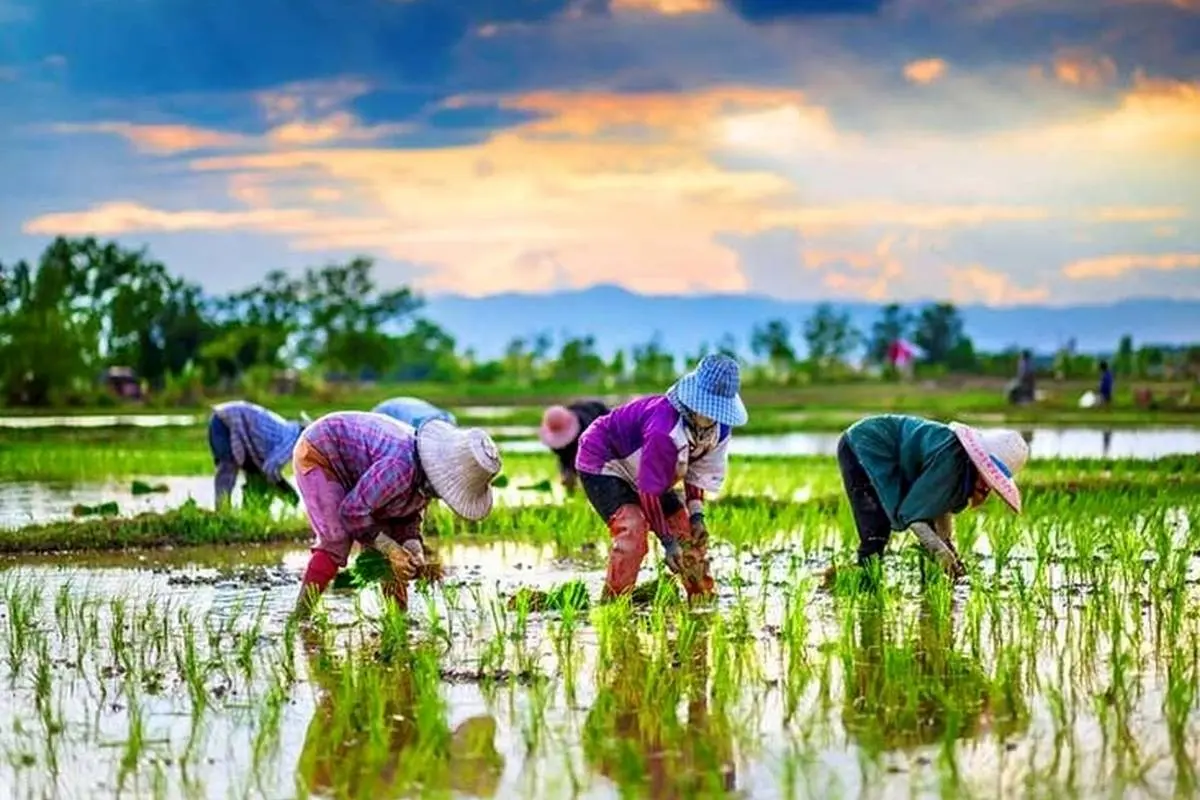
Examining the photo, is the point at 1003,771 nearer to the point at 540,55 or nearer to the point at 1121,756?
the point at 1121,756

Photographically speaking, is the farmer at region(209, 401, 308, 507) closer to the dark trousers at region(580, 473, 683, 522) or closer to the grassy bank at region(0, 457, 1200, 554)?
the grassy bank at region(0, 457, 1200, 554)

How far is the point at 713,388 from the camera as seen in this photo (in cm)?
629

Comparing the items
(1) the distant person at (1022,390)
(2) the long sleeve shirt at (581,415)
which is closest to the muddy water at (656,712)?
(2) the long sleeve shirt at (581,415)

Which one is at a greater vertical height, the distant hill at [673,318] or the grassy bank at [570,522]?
the distant hill at [673,318]

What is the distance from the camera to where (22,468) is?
14.6m

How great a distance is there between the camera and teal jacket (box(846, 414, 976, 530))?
22.2 ft

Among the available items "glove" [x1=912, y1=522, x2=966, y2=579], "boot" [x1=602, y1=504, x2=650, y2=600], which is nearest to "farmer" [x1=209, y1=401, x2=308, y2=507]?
"boot" [x1=602, y1=504, x2=650, y2=600]

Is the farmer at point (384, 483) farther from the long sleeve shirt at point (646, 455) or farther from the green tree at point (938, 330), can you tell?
the green tree at point (938, 330)

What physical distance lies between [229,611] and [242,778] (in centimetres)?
254

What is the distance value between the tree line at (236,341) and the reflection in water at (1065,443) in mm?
11483

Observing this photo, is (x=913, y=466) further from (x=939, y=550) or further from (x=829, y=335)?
(x=829, y=335)

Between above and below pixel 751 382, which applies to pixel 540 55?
above

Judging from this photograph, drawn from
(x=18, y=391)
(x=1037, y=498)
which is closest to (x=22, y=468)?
(x=1037, y=498)

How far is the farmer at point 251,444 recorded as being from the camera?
10242mm
